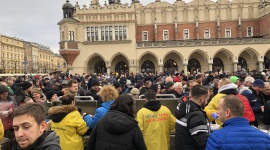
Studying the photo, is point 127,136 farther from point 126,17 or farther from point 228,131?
point 126,17

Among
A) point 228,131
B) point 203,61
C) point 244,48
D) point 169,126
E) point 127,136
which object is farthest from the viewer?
point 203,61

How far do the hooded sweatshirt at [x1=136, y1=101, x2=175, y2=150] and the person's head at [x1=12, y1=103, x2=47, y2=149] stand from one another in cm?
229

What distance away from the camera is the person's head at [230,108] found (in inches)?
103

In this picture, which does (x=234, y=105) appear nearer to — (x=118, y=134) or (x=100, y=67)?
(x=118, y=134)

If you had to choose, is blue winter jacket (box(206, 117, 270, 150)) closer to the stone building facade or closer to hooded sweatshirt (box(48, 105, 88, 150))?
hooded sweatshirt (box(48, 105, 88, 150))

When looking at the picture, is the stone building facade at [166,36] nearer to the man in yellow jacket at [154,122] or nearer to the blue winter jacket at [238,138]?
the man in yellow jacket at [154,122]

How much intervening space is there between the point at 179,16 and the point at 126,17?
26.5 ft

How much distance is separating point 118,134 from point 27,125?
1298mm

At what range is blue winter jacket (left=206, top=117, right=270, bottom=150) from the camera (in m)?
2.42

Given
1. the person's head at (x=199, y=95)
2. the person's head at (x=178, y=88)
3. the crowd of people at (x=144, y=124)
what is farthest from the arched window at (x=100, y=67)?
the person's head at (x=199, y=95)

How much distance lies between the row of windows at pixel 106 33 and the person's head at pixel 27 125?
31.9 metres

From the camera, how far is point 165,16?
121ft

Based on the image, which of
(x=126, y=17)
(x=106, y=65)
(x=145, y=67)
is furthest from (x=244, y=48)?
(x=106, y=65)

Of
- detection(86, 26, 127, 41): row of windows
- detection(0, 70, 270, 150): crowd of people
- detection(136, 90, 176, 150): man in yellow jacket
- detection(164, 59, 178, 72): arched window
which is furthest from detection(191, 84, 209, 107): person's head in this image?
detection(164, 59, 178, 72): arched window
